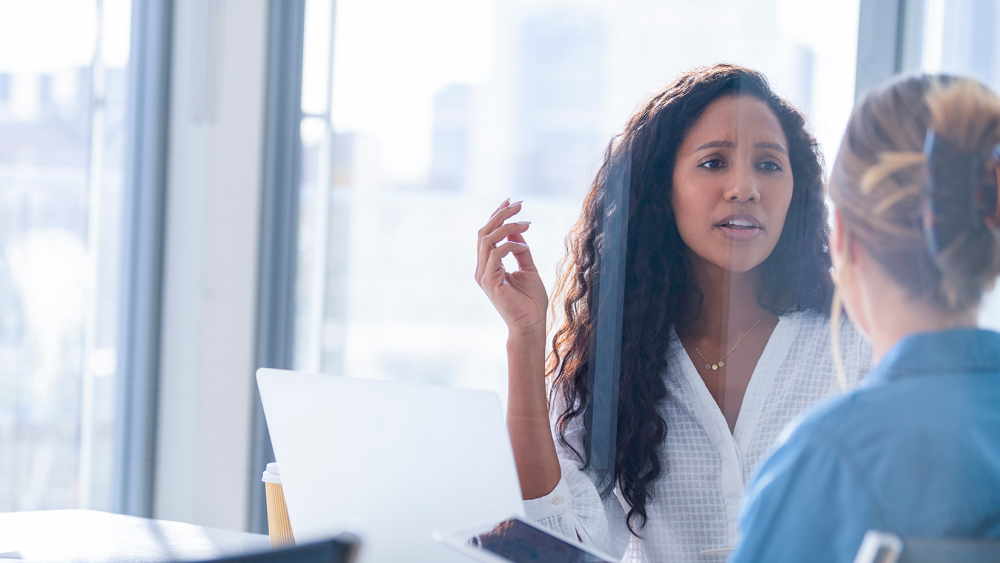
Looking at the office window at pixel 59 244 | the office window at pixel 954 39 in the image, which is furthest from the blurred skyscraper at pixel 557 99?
the office window at pixel 59 244

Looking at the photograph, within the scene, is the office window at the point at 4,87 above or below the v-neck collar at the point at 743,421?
above

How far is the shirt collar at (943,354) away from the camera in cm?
64

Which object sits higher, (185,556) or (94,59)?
(94,59)

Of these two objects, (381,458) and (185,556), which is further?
(185,556)

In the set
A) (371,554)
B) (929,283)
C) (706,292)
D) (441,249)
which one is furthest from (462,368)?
(929,283)

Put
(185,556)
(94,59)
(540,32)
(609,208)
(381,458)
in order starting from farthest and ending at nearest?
(94,59), (540,32), (609,208), (185,556), (381,458)

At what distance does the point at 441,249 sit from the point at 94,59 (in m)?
1.03

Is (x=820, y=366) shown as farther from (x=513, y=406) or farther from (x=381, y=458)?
(x=381, y=458)

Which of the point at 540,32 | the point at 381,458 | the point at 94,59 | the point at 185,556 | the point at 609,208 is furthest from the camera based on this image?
the point at 94,59

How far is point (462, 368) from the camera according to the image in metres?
2.05

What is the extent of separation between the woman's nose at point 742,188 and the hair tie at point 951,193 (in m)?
0.36

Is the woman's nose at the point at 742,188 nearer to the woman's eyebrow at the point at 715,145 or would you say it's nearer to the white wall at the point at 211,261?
the woman's eyebrow at the point at 715,145

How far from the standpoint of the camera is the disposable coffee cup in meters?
1.00

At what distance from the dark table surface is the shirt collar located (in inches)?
32.5
